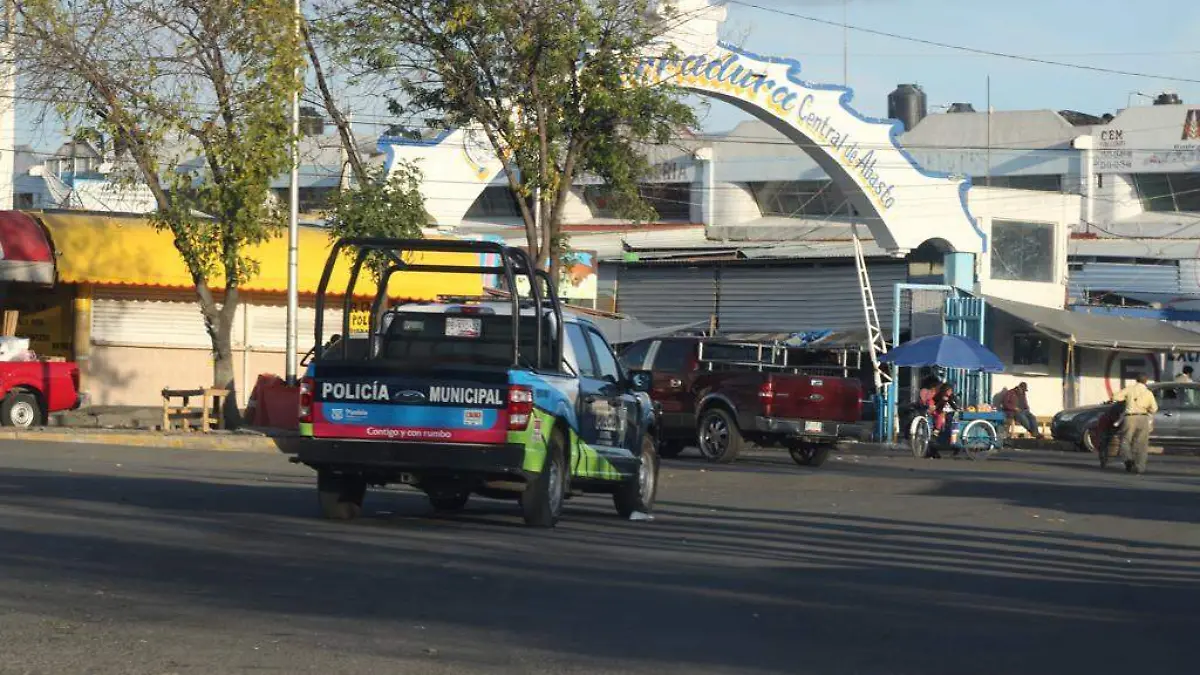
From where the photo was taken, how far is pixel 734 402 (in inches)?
1125

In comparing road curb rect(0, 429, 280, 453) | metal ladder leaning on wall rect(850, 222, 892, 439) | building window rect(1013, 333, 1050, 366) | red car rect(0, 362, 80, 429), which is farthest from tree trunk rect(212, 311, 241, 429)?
building window rect(1013, 333, 1050, 366)

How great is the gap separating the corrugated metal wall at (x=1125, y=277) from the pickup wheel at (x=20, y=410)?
30252 millimetres

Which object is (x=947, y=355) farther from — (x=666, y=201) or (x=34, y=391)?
(x=666, y=201)

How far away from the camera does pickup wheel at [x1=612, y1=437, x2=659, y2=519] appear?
1719 centimetres

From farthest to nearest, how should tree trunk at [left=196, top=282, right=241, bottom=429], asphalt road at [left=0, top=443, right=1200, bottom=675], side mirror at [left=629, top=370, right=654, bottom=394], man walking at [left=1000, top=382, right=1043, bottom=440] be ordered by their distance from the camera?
1. man walking at [left=1000, top=382, right=1043, bottom=440]
2. tree trunk at [left=196, top=282, right=241, bottom=429]
3. side mirror at [left=629, top=370, right=654, bottom=394]
4. asphalt road at [left=0, top=443, right=1200, bottom=675]

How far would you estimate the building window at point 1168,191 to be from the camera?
209ft

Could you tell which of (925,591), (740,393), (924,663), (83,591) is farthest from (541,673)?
(740,393)

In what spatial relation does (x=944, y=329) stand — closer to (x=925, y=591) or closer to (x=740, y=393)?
(x=740, y=393)

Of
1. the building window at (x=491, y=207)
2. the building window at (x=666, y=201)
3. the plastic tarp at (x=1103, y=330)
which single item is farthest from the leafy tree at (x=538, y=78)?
the building window at (x=491, y=207)

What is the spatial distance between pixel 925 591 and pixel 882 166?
97.4 feet

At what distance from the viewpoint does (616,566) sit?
12.5 meters

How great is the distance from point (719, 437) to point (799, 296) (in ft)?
61.6

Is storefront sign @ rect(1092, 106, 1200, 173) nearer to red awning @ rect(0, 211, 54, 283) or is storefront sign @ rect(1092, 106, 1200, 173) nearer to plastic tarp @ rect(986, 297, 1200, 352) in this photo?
plastic tarp @ rect(986, 297, 1200, 352)

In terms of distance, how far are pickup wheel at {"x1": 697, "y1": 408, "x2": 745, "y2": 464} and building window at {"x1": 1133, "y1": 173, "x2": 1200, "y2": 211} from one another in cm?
3937
